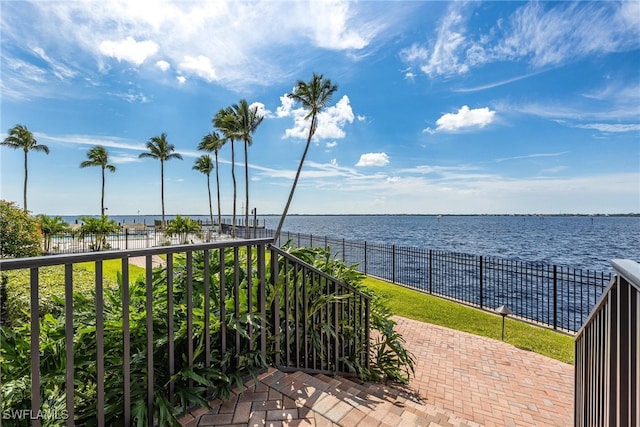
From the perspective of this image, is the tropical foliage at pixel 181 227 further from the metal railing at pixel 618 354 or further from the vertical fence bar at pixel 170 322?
the metal railing at pixel 618 354

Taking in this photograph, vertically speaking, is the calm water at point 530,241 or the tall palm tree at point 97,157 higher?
the tall palm tree at point 97,157

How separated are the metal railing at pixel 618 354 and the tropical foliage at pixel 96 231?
20.4 meters

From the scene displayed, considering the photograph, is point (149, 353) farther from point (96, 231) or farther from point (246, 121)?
point (246, 121)

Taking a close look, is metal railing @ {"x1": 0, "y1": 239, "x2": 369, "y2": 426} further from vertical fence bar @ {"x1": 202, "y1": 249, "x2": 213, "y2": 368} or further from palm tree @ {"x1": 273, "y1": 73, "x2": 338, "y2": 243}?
palm tree @ {"x1": 273, "y1": 73, "x2": 338, "y2": 243}

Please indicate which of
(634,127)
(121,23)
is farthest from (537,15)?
(634,127)

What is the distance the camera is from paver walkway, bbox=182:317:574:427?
1907 millimetres

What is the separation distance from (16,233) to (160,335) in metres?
7.79

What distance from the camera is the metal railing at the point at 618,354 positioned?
93 cm

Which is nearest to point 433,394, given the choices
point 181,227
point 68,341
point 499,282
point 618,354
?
point 618,354

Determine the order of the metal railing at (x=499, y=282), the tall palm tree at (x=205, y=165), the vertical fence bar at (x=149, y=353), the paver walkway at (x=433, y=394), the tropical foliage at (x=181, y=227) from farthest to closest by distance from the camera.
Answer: the tall palm tree at (x=205, y=165) < the tropical foliage at (x=181, y=227) < the metal railing at (x=499, y=282) < the paver walkway at (x=433, y=394) < the vertical fence bar at (x=149, y=353)

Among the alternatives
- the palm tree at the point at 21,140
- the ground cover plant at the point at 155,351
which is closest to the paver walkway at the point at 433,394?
the ground cover plant at the point at 155,351

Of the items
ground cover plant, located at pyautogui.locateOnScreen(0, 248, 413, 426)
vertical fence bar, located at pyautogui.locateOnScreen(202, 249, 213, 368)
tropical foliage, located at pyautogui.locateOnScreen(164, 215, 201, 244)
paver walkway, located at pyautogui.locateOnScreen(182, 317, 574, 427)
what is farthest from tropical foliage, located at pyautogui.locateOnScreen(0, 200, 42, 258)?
tropical foliage, located at pyautogui.locateOnScreen(164, 215, 201, 244)

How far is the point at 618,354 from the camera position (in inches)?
42.8

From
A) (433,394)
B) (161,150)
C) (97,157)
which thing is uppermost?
(161,150)
